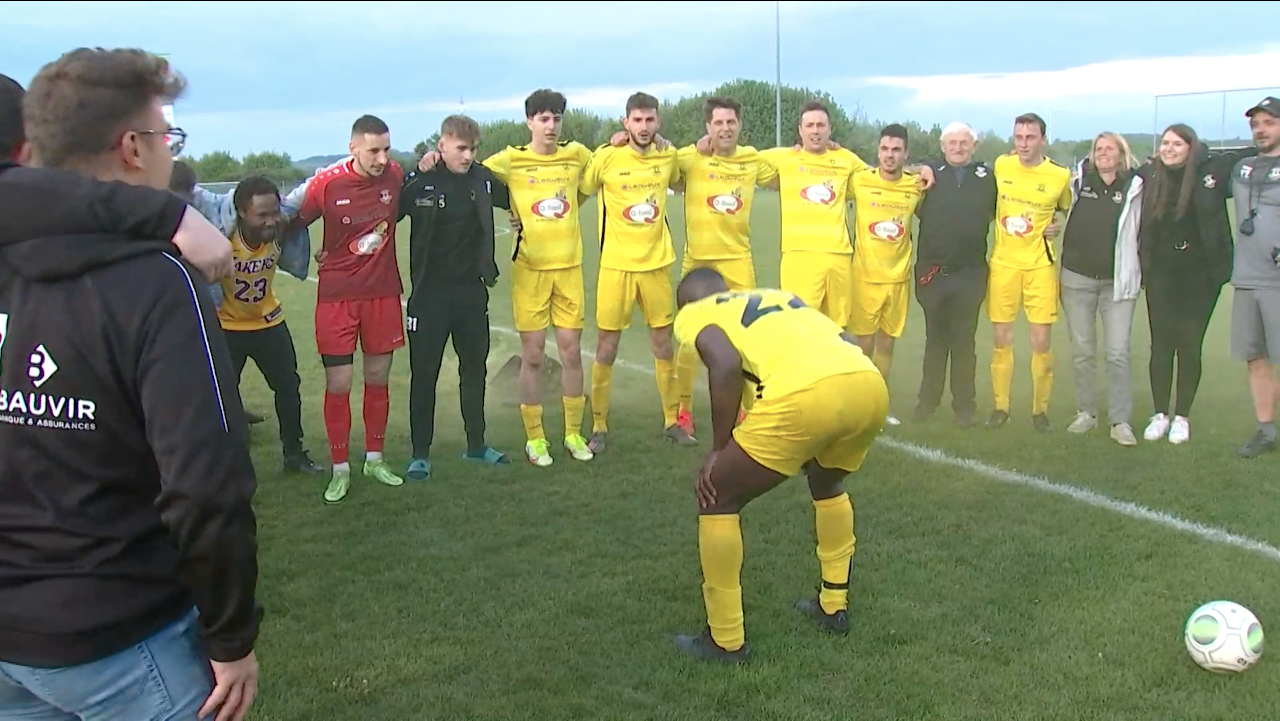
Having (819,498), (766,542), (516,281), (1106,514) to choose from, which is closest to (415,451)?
(516,281)

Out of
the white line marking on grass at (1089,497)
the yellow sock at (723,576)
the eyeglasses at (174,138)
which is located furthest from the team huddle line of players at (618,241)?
the eyeglasses at (174,138)

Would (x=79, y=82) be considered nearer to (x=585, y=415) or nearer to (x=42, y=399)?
(x=42, y=399)

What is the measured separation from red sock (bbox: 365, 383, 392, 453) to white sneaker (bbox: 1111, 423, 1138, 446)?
15.9 ft

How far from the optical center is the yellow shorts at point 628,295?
22.6 feet

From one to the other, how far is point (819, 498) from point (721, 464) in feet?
1.85

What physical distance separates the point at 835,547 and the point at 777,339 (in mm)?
994

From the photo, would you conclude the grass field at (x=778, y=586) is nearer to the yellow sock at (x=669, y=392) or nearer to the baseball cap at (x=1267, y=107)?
the yellow sock at (x=669, y=392)

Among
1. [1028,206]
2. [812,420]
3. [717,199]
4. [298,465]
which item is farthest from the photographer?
[1028,206]

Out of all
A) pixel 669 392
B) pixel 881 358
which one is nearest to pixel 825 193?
pixel 881 358

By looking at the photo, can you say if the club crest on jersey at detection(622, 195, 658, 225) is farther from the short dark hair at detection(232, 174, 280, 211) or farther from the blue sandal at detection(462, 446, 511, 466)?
the short dark hair at detection(232, 174, 280, 211)

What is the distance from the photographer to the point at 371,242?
600 cm

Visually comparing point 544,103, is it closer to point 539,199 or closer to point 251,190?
point 539,199

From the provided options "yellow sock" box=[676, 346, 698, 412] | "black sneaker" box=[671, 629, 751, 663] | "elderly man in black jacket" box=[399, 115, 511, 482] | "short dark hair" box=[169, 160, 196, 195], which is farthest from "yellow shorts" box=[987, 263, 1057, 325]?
"short dark hair" box=[169, 160, 196, 195]

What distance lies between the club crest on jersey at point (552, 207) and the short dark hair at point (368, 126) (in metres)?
1.14
